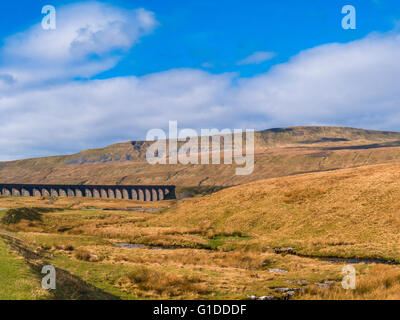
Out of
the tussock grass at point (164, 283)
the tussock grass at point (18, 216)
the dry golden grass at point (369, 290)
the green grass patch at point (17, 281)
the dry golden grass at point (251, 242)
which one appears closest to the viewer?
the green grass patch at point (17, 281)

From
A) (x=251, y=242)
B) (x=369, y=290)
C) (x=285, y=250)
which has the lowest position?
(x=285, y=250)

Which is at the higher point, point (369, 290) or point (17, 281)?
point (17, 281)

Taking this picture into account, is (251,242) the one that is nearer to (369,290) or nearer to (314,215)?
(314,215)

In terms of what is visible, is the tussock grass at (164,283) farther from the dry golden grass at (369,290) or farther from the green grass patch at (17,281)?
the dry golden grass at (369,290)

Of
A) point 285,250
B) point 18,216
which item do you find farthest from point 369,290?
point 18,216

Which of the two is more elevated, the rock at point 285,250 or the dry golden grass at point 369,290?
the dry golden grass at point 369,290

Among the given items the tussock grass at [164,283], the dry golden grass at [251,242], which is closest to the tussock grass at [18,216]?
the dry golden grass at [251,242]

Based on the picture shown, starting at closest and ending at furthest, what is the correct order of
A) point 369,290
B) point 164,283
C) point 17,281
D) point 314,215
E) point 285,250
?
point 17,281, point 369,290, point 164,283, point 285,250, point 314,215

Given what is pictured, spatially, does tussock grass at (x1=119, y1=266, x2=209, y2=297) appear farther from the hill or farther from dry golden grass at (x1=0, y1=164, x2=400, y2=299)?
the hill

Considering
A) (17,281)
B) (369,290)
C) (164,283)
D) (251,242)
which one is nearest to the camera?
(17,281)

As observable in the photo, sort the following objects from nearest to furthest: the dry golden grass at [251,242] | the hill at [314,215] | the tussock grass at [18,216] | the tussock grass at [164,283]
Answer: the tussock grass at [164,283], the dry golden grass at [251,242], the hill at [314,215], the tussock grass at [18,216]

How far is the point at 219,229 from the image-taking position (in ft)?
178
